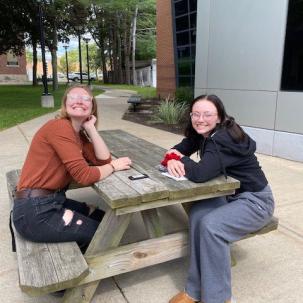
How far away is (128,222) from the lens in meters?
2.68

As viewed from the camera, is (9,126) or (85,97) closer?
(85,97)

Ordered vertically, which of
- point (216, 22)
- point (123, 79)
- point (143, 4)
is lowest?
point (123, 79)

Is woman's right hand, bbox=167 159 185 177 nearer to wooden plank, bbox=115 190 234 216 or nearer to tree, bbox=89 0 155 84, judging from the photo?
wooden plank, bbox=115 190 234 216

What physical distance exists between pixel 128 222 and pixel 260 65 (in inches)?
216

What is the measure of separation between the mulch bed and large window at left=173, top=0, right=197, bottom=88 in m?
1.58

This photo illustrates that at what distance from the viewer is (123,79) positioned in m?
49.0

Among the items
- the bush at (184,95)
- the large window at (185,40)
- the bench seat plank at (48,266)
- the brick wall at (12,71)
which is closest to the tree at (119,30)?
the brick wall at (12,71)

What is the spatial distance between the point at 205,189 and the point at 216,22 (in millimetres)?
6587

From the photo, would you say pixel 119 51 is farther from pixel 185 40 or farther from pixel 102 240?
pixel 102 240

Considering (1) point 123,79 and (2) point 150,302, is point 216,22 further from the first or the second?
(1) point 123,79

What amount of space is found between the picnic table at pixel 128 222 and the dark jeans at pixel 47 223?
115 millimetres

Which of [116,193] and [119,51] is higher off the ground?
[119,51]

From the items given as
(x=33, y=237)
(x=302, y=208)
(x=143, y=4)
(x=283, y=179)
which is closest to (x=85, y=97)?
(x=33, y=237)

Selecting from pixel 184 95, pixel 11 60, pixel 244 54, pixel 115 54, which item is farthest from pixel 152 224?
pixel 11 60
